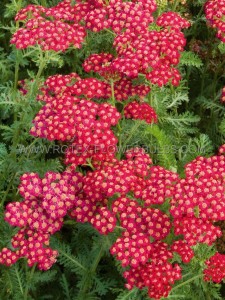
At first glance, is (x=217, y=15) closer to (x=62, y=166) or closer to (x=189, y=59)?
(x=189, y=59)

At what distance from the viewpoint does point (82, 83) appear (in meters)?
3.97

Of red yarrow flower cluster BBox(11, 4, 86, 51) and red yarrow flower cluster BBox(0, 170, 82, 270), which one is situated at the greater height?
red yarrow flower cluster BBox(11, 4, 86, 51)

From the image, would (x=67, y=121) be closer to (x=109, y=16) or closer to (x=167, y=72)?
(x=167, y=72)

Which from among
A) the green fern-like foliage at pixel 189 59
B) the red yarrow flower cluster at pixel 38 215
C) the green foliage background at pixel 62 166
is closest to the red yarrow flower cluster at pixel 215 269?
the green foliage background at pixel 62 166

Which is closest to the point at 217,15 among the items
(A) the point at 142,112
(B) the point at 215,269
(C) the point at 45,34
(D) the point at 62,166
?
(A) the point at 142,112

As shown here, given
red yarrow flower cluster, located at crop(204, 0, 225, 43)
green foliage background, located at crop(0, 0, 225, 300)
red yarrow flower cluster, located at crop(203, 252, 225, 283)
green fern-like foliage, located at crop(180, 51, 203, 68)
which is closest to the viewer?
red yarrow flower cluster, located at crop(203, 252, 225, 283)

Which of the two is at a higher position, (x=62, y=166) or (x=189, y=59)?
(x=189, y=59)

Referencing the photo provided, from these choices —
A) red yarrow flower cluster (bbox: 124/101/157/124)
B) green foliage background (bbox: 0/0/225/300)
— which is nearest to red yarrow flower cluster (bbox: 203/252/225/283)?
green foliage background (bbox: 0/0/225/300)

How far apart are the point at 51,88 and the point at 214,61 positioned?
5.82 ft

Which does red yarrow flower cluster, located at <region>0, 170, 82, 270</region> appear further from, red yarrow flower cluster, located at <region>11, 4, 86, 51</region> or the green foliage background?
red yarrow flower cluster, located at <region>11, 4, 86, 51</region>

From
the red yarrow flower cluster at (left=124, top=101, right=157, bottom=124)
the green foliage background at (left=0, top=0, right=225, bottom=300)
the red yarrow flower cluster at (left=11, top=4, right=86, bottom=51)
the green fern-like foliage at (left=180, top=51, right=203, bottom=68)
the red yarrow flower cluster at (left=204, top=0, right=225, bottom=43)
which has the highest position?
the red yarrow flower cluster at (left=204, top=0, right=225, bottom=43)

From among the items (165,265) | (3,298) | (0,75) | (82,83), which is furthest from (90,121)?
(0,75)

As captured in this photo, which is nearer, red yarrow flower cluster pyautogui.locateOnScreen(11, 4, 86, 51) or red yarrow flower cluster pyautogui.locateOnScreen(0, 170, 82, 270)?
red yarrow flower cluster pyautogui.locateOnScreen(0, 170, 82, 270)

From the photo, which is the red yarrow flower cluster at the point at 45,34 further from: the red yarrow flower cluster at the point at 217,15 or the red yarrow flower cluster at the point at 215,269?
the red yarrow flower cluster at the point at 215,269
